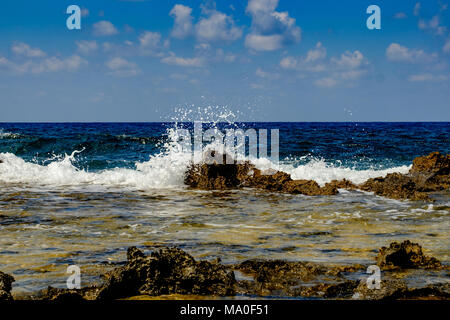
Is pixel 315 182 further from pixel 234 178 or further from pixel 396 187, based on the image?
pixel 234 178

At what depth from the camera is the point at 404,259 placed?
4387mm

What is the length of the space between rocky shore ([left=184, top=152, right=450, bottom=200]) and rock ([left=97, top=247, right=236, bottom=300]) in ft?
20.6

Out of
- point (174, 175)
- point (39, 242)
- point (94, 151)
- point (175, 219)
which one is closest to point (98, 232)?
point (39, 242)

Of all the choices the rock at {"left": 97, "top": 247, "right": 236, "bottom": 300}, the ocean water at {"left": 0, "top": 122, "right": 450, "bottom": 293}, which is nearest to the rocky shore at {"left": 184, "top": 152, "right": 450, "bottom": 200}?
the ocean water at {"left": 0, "top": 122, "right": 450, "bottom": 293}

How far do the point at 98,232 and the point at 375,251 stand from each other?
3386mm

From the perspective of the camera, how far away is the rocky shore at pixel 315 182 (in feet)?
32.2

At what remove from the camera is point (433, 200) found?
885cm

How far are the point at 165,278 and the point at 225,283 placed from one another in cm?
47

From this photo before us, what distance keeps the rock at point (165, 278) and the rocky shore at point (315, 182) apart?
6288mm

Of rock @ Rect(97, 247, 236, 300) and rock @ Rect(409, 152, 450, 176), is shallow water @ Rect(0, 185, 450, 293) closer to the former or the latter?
rock @ Rect(97, 247, 236, 300)

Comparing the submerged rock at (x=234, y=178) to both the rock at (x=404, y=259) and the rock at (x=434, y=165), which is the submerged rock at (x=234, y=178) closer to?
the rock at (x=434, y=165)

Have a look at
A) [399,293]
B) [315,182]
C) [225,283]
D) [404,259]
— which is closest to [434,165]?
[315,182]

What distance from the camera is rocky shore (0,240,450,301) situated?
11.3ft
